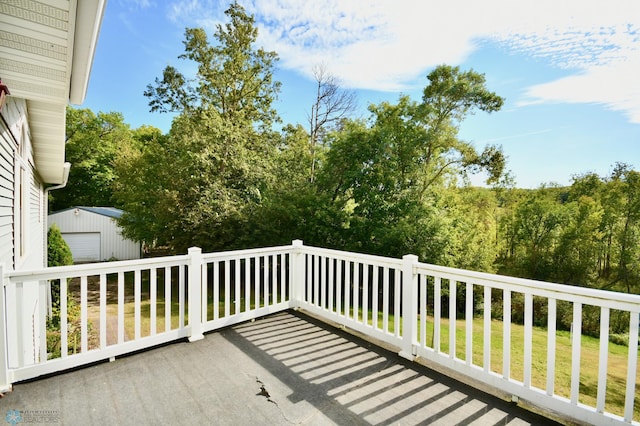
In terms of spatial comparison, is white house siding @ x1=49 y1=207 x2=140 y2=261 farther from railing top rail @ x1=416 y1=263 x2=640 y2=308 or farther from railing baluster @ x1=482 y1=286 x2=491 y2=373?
railing baluster @ x1=482 y1=286 x2=491 y2=373

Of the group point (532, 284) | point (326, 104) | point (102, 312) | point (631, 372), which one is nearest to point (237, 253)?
point (102, 312)

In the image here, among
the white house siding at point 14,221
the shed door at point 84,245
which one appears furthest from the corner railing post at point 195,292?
the shed door at point 84,245

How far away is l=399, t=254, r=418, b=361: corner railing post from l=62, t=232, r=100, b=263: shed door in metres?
20.4

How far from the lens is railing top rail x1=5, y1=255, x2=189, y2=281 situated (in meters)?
2.32

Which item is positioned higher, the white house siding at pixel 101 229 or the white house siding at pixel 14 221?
the white house siding at pixel 14 221

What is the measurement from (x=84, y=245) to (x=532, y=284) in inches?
860

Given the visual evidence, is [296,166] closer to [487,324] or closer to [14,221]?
[14,221]

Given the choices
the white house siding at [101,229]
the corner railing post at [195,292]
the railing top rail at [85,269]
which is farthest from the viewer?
the white house siding at [101,229]

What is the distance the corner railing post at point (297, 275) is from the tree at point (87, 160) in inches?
834

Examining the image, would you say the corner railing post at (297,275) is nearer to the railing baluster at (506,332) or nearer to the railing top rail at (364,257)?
the railing top rail at (364,257)

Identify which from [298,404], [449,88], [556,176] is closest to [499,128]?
[449,88]

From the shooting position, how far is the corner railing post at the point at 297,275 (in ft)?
14.0

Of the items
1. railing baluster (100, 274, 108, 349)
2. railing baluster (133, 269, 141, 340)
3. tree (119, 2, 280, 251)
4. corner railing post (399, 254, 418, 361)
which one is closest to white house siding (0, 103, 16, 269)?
railing baluster (100, 274, 108, 349)

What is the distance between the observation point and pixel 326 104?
1232 centimetres
